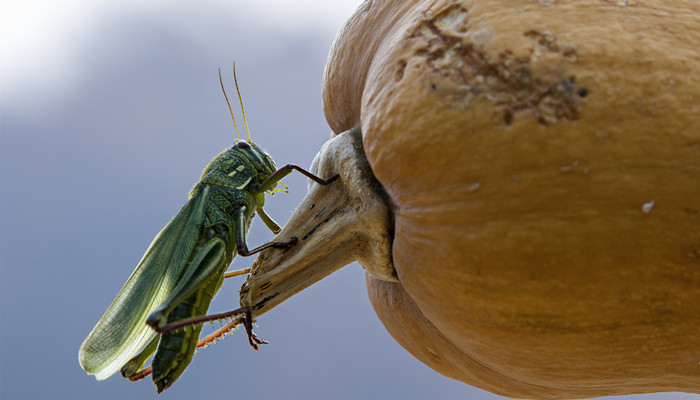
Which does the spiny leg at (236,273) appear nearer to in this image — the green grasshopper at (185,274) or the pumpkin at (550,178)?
the green grasshopper at (185,274)

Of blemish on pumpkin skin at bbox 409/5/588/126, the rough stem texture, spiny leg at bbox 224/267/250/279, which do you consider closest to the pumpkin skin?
blemish on pumpkin skin at bbox 409/5/588/126

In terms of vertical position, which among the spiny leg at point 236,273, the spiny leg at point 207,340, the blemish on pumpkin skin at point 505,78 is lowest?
the spiny leg at point 207,340

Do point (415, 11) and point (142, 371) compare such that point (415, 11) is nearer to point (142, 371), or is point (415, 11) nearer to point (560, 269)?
point (560, 269)

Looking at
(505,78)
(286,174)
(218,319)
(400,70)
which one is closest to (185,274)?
(218,319)

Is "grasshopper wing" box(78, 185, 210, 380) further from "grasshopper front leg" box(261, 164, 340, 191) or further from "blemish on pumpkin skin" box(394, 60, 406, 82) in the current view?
"blemish on pumpkin skin" box(394, 60, 406, 82)

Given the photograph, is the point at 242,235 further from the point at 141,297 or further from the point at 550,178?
the point at 550,178

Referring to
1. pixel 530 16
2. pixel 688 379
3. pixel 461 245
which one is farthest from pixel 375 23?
pixel 688 379

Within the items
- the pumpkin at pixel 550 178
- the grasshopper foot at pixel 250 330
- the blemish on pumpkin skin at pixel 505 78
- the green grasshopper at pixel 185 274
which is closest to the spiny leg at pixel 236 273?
the green grasshopper at pixel 185 274
